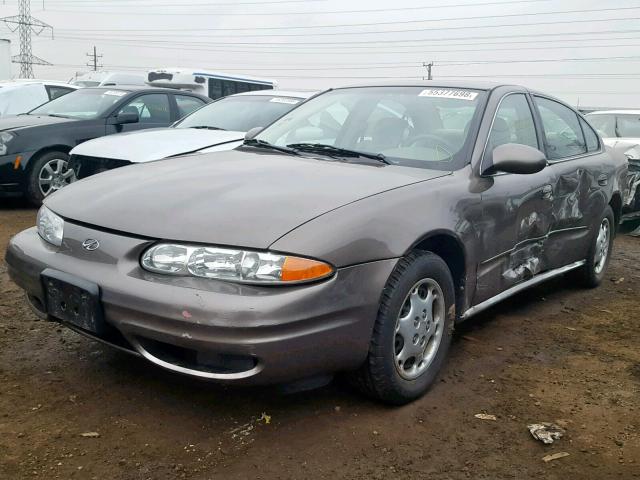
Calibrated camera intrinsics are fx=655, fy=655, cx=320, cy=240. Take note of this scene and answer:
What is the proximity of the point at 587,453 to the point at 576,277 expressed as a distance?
8.52 ft

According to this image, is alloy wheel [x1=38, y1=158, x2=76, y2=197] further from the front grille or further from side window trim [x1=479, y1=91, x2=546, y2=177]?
side window trim [x1=479, y1=91, x2=546, y2=177]

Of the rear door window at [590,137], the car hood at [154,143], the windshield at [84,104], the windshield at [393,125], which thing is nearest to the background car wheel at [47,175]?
the windshield at [84,104]

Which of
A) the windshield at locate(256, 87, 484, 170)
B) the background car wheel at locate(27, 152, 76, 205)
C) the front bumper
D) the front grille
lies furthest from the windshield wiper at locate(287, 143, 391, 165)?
the background car wheel at locate(27, 152, 76, 205)

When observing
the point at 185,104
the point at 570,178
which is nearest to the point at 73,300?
the point at 570,178

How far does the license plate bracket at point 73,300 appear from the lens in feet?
8.29

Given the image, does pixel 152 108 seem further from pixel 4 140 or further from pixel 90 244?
pixel 90 244

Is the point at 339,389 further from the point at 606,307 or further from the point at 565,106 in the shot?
the point at 565,106

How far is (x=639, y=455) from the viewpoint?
2.58 meters

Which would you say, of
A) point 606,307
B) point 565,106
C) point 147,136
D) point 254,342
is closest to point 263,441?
point 254,342

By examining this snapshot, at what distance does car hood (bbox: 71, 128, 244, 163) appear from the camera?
5.79m

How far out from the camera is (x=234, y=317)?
7.53 ft

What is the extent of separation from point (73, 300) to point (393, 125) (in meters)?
1.94

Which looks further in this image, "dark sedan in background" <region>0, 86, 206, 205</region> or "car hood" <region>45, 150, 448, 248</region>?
"dark sedan in background" <region>0, 86, 206, 205</region>

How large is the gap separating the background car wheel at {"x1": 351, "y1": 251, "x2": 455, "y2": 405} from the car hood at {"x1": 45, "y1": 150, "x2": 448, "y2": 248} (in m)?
0.40
